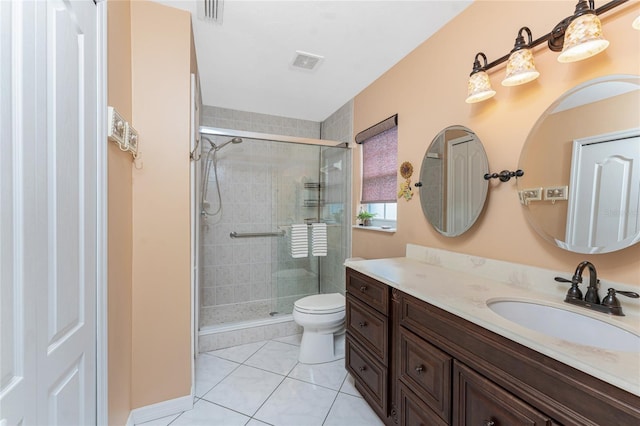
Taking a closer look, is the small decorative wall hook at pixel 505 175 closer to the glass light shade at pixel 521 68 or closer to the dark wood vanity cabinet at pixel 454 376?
the glass light shade at pixel 521 68

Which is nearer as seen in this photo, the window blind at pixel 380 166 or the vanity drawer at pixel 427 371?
the vanity drawer at pixel 427 371

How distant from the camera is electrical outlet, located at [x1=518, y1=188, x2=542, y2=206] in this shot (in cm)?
121

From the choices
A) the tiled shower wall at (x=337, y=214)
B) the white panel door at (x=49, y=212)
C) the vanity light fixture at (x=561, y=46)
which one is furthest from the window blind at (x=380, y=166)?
the white panel door at (x=49, y=212)

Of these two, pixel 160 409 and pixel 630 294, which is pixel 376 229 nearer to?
pixel 630 294

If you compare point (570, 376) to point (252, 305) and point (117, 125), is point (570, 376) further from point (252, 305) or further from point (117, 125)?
point (252, 305)

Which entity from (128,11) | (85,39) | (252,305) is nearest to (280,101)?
(128,11)

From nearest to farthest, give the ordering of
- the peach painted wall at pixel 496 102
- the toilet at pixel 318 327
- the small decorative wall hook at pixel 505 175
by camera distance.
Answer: the peach painted wall at pixel 496 102, the small decorative wall hook at pixel 505 175, the toilet at pixel 318 327

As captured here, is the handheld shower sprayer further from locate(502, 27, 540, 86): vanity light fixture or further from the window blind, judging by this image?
locate(502, 27, 540, 86): vanity light fixture

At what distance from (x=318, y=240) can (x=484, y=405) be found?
6.92 feet

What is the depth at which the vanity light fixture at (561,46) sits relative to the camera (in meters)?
0.95

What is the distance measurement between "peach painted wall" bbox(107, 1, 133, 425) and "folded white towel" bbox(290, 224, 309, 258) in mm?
1620

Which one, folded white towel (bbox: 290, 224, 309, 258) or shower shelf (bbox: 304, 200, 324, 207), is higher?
shower shelf (bbox: 304, 200, 324, 207)

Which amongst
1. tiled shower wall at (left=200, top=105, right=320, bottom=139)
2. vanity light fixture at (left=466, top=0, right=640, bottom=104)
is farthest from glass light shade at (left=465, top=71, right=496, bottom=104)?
tiled shower wall at (left=200, top=105, right=320, bottom=139)

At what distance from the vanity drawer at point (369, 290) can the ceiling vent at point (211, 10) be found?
1822mm
